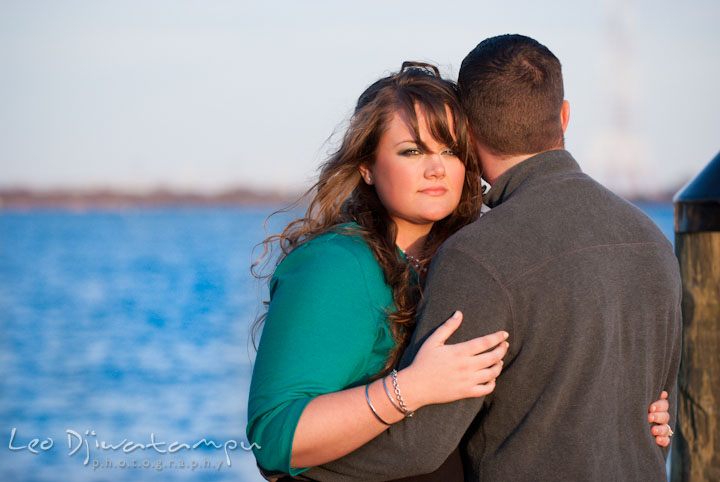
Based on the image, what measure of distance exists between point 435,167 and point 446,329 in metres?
0.79

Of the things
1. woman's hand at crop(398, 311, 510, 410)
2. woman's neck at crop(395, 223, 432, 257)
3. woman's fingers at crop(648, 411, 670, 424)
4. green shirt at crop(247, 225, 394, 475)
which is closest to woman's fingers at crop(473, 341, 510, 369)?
woman's hand at crop(398, 311, 510, 410)

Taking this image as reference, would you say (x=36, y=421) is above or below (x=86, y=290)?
above

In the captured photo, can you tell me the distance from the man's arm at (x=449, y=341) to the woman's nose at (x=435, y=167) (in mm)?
652

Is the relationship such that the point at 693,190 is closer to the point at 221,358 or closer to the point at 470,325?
the point at 470,325

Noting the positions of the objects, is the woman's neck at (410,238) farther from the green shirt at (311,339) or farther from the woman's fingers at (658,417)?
the woman's fingers at (658,417)

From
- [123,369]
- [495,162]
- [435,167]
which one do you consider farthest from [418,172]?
[123,369]

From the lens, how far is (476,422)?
82.3 inches

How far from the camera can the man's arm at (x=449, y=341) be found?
1871 millimetres

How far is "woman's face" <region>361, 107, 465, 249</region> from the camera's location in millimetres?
2545

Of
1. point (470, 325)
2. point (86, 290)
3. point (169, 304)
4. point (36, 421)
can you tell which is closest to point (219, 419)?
point (36, 421)

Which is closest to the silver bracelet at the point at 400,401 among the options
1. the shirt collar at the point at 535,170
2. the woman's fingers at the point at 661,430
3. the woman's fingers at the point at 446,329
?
the woman's fingers at the point at 446,329

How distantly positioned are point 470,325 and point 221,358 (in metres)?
15.5

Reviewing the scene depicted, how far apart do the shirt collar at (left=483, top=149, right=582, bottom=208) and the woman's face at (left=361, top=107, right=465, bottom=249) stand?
42 centimetres

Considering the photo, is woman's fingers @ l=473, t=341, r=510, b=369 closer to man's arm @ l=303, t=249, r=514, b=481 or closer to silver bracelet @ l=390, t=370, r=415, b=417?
man's arm @ l=303, t=249, r=514, b=481
